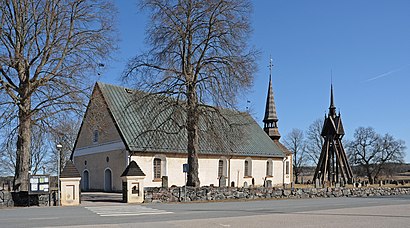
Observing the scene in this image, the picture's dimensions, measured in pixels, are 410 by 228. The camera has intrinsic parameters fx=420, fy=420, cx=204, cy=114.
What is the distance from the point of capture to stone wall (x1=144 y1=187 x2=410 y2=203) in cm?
2517

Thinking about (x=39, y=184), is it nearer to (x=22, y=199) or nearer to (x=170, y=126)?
(x=22, y=199)

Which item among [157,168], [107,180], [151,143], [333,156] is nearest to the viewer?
[151,143]

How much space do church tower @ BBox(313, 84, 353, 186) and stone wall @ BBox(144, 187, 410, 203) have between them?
45.7ft

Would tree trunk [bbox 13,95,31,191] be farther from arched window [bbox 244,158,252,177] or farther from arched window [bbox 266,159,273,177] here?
arched window [bbox 266,159,273,177]

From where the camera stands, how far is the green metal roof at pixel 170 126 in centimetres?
2623

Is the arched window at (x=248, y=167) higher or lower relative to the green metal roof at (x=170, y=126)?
lower

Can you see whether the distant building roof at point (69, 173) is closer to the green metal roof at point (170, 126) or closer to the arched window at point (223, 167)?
the green metal roof at point (170, 126)

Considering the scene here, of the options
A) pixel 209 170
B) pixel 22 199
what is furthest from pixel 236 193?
pixel 22 199

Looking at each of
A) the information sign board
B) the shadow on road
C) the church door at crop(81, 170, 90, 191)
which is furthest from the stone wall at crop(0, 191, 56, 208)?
the church door at crop(81, 170, 90, 191)

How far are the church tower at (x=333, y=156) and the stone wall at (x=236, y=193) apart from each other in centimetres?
1392

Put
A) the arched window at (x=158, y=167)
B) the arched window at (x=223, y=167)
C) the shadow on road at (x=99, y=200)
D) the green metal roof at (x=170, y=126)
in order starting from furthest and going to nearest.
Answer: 1. the arched window at (x=223, y=167)
2. the arched window at (x=158, y=167)
3. the green metal roof at (x=170, y=126)
4. the shadow on road at (x=99, y=200)

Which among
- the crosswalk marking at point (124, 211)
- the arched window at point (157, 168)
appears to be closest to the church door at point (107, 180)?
the arched window at point (157, 168)

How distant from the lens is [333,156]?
2061 inches

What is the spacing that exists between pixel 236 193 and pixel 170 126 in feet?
20.8
